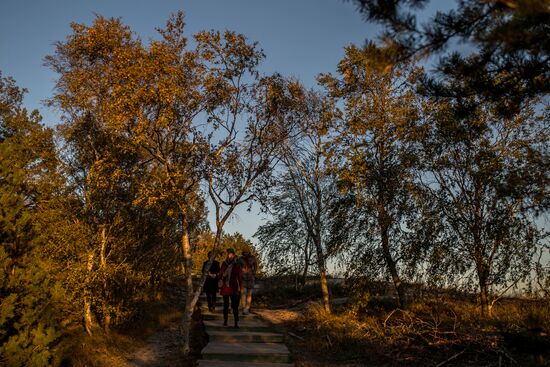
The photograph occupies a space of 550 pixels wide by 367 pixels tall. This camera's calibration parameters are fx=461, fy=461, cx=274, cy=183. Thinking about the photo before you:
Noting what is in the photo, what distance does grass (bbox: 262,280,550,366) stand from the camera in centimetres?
880

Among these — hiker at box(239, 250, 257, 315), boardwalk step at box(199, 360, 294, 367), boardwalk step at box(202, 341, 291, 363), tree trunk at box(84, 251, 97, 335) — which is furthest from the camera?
hiker at box(239, 250, 257, 315)

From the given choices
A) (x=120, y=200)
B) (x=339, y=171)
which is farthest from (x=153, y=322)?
(x=339, y=171)

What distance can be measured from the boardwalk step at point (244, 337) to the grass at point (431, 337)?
565mm

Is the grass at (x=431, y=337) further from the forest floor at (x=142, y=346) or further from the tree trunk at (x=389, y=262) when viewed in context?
the forest floor at (x=142, y=346)

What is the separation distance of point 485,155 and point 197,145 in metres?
7.82

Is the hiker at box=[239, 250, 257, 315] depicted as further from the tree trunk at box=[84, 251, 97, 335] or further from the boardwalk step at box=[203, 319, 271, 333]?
the tree trunk at box=[84, 251, 97, 335]

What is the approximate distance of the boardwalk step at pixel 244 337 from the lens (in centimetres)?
1254

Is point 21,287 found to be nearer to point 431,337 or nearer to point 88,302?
point 88,302

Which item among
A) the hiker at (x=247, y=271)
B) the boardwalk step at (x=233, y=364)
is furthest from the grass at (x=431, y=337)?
the hiker at (x=247, y=271)

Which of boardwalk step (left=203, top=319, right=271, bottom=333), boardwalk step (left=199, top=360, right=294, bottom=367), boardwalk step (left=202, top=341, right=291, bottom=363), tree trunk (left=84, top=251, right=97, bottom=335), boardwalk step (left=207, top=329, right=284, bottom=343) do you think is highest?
tree trunk (left=84, top=251, right=97, bottom=335)

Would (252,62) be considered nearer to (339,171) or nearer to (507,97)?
(339,171)

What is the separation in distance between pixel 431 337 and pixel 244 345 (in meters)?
4.67

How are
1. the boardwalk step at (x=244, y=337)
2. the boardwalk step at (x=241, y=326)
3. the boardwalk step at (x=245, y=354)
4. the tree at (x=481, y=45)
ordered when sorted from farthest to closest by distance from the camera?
the boardwalk step at (x=241, y=326) < the boardwalk step at (x=244, y=337) < the boardwalk step at (x=245, y=354) < the tree at (x=481, y=45)

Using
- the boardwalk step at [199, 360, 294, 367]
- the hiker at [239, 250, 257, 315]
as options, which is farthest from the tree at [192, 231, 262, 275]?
the boardwalk step at [199, 360, 294, 367]
